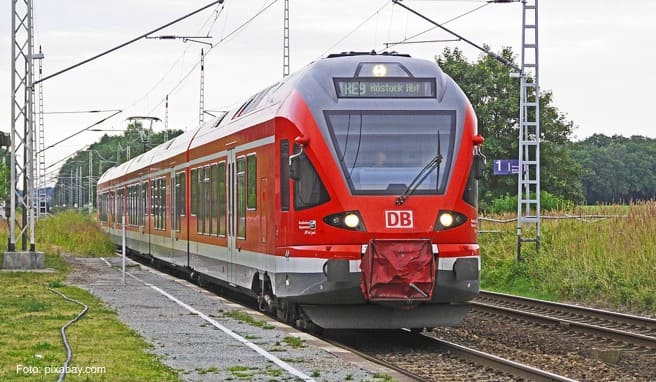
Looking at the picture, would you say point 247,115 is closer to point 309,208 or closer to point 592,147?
point 309,208

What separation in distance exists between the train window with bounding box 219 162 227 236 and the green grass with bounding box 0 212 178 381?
8.02ft

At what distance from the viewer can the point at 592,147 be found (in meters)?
92.1

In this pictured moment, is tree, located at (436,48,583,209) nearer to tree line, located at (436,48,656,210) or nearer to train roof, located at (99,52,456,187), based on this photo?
Answer: tree line, located at (436,48,656,210)

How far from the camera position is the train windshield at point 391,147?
14.7 metres

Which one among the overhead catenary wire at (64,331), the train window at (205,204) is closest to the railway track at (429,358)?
the overhead catenary wire at (64,331)

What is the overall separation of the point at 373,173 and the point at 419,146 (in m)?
0.70

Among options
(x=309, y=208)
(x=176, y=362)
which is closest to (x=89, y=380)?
(x=176, y=362)

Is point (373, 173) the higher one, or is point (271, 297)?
point (373, 173)

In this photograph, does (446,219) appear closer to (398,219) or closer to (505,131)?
(398,219)

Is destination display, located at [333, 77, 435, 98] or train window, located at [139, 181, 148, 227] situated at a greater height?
destination display, located at [333, 77, 435, 98]

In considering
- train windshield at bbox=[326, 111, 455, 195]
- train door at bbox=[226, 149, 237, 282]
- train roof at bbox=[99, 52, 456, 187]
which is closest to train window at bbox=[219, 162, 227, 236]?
train door at bbox=[226, 149, 237, 282]

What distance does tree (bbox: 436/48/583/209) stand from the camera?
2370 inches

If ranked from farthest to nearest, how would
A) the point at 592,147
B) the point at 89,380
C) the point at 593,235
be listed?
the point at 592,147 < the point at 593,235 < the point at 89,380

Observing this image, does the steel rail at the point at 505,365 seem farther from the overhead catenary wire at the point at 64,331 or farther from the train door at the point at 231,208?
the train door at the point at 231,208
